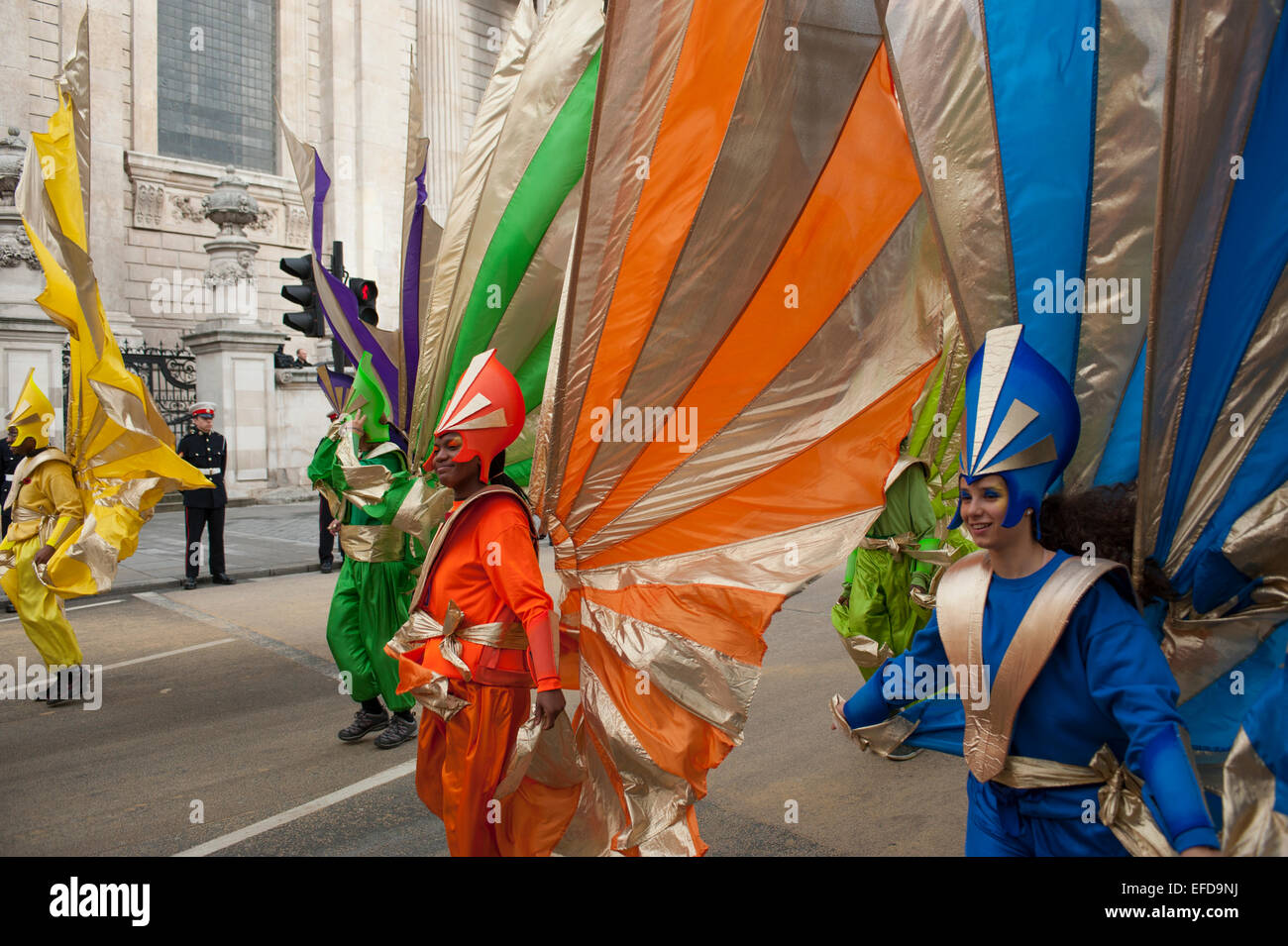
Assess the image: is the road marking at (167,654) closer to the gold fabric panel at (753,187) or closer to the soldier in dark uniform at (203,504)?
the soldier in dark uniform at (203,504)

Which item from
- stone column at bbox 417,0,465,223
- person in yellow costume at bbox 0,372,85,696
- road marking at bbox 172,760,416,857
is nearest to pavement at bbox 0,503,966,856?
road marking at bbox 172,760,416,857

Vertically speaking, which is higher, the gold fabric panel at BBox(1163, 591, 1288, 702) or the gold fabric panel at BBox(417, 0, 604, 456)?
the gold fabric panel at BBox(417, 0, 604, 456)

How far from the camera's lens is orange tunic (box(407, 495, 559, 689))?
10.0 feet

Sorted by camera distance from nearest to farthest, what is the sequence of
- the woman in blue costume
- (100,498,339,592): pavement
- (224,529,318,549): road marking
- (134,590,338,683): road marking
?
the woman in blue costume → (134,590,338,683): road marking → (100,498,339,592): pavement → (224,529,318,549): road marking

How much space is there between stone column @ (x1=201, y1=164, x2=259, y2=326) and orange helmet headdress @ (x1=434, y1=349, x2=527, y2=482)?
14.9m

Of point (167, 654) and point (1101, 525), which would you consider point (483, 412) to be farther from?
point (167, 654)

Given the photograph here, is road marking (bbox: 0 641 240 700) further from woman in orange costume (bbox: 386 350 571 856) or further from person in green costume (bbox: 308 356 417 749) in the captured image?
woman in orange costume (bbox: 386 350 571 856)

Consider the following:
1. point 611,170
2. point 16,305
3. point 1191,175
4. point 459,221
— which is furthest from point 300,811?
point 16,305

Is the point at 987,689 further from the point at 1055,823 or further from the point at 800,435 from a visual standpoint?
the point at 800,435

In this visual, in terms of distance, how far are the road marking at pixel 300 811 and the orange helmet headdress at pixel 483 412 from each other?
7.56 ft

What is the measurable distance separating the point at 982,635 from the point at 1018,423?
521 millimetres

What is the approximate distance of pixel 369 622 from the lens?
5.47m

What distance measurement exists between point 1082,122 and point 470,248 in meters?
2.14
